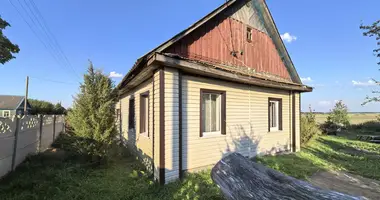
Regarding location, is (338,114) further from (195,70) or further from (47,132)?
(47,132)

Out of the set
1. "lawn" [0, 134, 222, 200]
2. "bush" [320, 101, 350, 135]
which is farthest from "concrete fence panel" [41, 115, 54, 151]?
"bush" [320, 101, 350, 135]

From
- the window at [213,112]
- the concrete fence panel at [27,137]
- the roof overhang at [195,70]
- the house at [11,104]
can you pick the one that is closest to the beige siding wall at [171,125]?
the roof overhang at [195,70]

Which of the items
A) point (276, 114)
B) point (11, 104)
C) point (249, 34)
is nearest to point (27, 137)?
point (249, 34)

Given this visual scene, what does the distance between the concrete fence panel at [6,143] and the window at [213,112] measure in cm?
503

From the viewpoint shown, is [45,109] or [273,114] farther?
[45,109]

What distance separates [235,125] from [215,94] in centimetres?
131

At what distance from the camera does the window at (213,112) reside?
629cm

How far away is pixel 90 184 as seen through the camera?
508 cm

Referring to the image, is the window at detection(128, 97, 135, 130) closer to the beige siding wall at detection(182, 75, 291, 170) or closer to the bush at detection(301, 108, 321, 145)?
the beige siding wall at detection(182, 75, 291, 170)

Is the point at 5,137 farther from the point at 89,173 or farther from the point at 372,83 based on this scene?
the point at 372,83

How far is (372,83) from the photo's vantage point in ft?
38.7

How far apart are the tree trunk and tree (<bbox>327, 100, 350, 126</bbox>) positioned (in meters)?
25.7

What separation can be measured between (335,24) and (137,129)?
39.6 ft

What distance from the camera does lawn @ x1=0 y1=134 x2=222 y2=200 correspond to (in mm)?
4367
